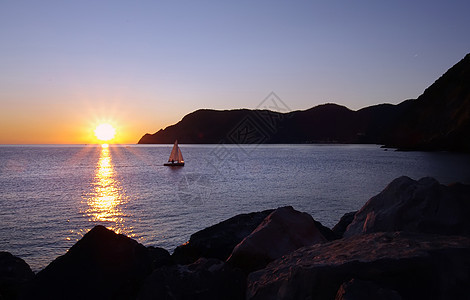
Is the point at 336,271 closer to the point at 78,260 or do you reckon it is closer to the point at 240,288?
the point at 240,288

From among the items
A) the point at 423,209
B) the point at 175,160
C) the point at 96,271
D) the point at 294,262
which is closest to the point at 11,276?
the point at 96,271

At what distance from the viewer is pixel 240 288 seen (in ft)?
17.6

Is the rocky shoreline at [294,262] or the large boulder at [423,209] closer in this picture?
the rocky shoreline at [294,262]

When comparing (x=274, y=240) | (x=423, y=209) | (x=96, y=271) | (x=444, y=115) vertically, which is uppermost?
(x=444, y=115)

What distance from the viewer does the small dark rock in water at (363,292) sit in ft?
11.7

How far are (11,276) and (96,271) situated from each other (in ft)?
7.57

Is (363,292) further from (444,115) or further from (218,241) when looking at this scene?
(444,115)

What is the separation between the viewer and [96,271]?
5.30m

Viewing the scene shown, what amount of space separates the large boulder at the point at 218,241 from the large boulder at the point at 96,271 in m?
1.56

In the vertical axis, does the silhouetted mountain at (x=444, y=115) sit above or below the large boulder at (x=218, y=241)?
above

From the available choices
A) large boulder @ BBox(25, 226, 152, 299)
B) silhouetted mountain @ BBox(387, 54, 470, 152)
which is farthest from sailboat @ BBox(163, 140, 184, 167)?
large boulder @ BBox(25, 226, 152, 299)

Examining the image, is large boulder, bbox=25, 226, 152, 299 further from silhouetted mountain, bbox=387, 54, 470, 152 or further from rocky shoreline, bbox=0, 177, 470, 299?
silhouetted mountain, bbox=387, 54, 470, 152

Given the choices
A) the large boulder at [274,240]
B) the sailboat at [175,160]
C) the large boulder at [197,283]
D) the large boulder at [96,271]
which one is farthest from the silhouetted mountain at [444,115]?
the large boulder at [96,271]

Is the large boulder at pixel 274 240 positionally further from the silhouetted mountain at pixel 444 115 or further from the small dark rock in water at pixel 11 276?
the silhouetted mountain at pixel 444 115
